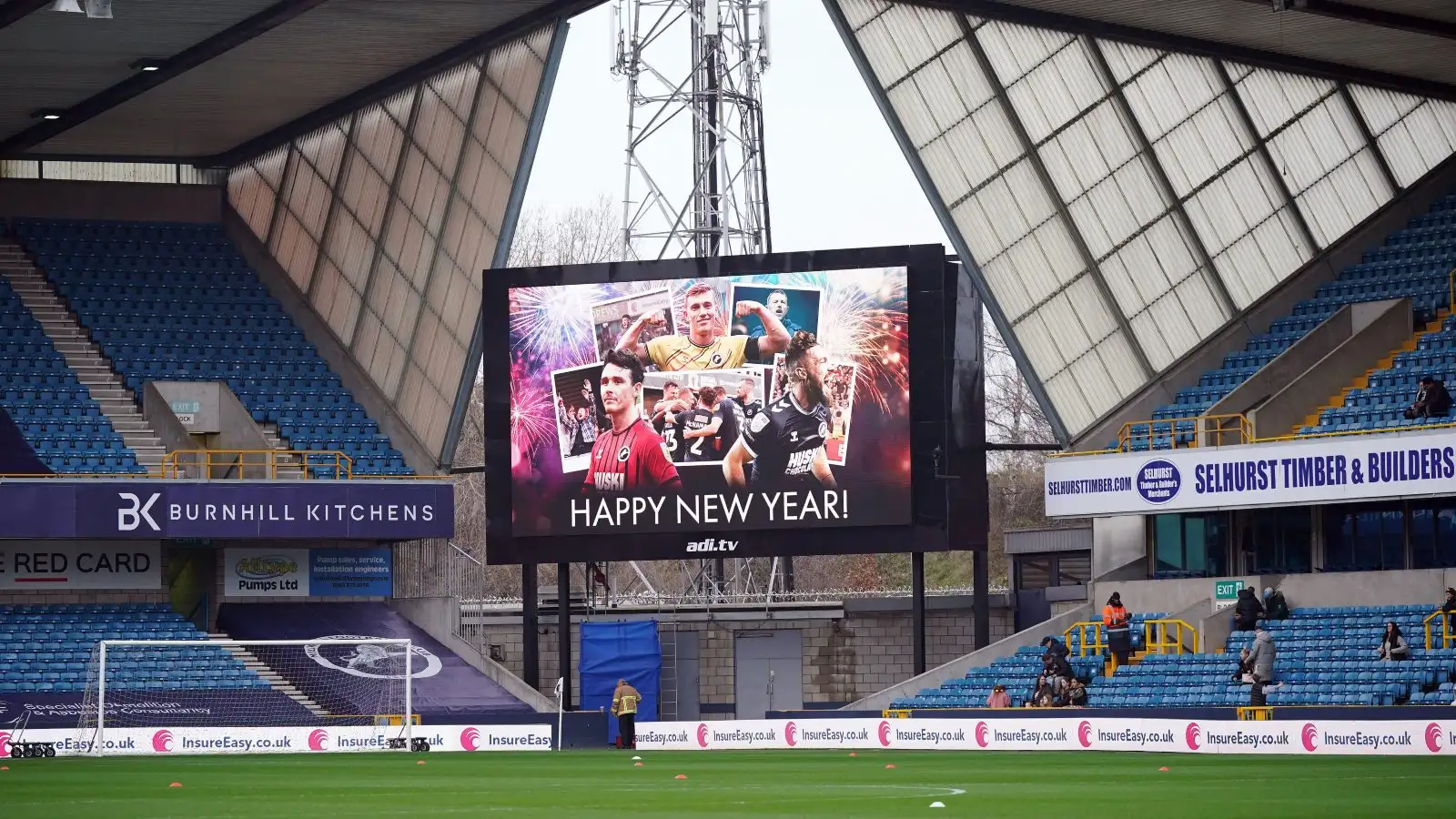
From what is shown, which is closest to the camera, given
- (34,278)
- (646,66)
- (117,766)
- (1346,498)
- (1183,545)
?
(117,766)

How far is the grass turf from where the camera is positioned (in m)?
18.0

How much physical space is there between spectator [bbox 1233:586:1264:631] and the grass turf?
26.4ft

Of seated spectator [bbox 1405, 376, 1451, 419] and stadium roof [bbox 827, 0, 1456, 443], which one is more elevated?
stadium roof [bbox 827, 0, 1456, 443]

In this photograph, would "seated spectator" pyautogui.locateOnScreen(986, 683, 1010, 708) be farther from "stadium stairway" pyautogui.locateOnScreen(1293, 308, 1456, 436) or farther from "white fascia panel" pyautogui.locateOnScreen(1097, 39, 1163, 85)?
"white fascia panel" pyautogui.locateOnScreen(1097, 39, 1163, 85)

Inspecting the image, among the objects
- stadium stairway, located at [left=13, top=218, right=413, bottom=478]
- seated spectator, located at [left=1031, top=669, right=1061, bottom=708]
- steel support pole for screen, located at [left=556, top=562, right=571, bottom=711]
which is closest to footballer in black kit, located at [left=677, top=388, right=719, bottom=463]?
steel support pole for screen, located at [left=556, top=562, right=571, bottom=711]

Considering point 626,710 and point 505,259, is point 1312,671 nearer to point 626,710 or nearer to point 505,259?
point 626,710

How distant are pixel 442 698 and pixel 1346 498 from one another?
63.8 ft

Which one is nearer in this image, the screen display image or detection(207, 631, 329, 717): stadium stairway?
the screen display image

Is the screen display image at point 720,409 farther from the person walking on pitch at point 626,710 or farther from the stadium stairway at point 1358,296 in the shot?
the stadium stairway at point 1358,296

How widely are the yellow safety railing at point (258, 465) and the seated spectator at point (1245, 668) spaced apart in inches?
839

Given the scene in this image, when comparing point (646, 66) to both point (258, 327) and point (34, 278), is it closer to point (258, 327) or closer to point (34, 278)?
point (258, 327)

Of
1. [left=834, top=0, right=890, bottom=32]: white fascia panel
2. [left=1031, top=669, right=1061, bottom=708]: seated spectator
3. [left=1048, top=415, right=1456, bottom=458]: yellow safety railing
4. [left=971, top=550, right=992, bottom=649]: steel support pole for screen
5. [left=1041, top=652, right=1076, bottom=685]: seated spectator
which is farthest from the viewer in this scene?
[left=834, top=0, right=890, bottom=32]: white fascia panel

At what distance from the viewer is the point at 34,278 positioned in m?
51.5

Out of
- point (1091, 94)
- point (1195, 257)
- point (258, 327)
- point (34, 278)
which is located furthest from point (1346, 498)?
point (34, 278)
